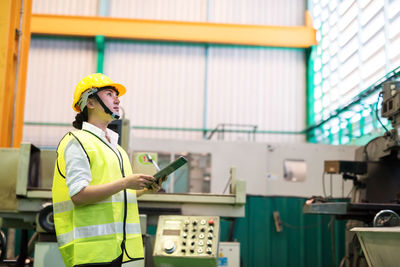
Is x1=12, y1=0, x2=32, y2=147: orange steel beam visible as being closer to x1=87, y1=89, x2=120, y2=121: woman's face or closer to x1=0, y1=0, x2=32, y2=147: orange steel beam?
x1=0, y1=0, x2=32, y2=147: orange steel beam

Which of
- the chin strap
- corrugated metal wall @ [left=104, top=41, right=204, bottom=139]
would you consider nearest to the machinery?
the chin strap

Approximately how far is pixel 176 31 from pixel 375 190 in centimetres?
617

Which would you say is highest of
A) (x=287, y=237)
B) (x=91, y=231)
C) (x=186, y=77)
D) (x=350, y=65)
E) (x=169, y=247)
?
(x=186, y=77)

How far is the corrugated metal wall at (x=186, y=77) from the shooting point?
958 centimetres

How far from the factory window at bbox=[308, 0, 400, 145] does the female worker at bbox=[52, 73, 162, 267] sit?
175 inches

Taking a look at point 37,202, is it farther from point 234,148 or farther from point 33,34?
point 33,34

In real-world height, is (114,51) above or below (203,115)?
above

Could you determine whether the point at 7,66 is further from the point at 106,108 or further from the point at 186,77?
the point at 186,77

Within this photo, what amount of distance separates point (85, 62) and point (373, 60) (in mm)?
5420

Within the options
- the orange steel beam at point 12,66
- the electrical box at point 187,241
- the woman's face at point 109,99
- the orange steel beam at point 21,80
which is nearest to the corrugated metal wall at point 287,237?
the orange steel beam at point 21,80

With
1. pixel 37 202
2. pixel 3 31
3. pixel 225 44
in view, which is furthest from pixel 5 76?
pixel 225 44

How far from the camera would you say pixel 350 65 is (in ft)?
25.2

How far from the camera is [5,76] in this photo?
4.93 meters

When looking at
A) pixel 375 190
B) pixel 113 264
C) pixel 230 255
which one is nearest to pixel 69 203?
A: pixel 113 264
